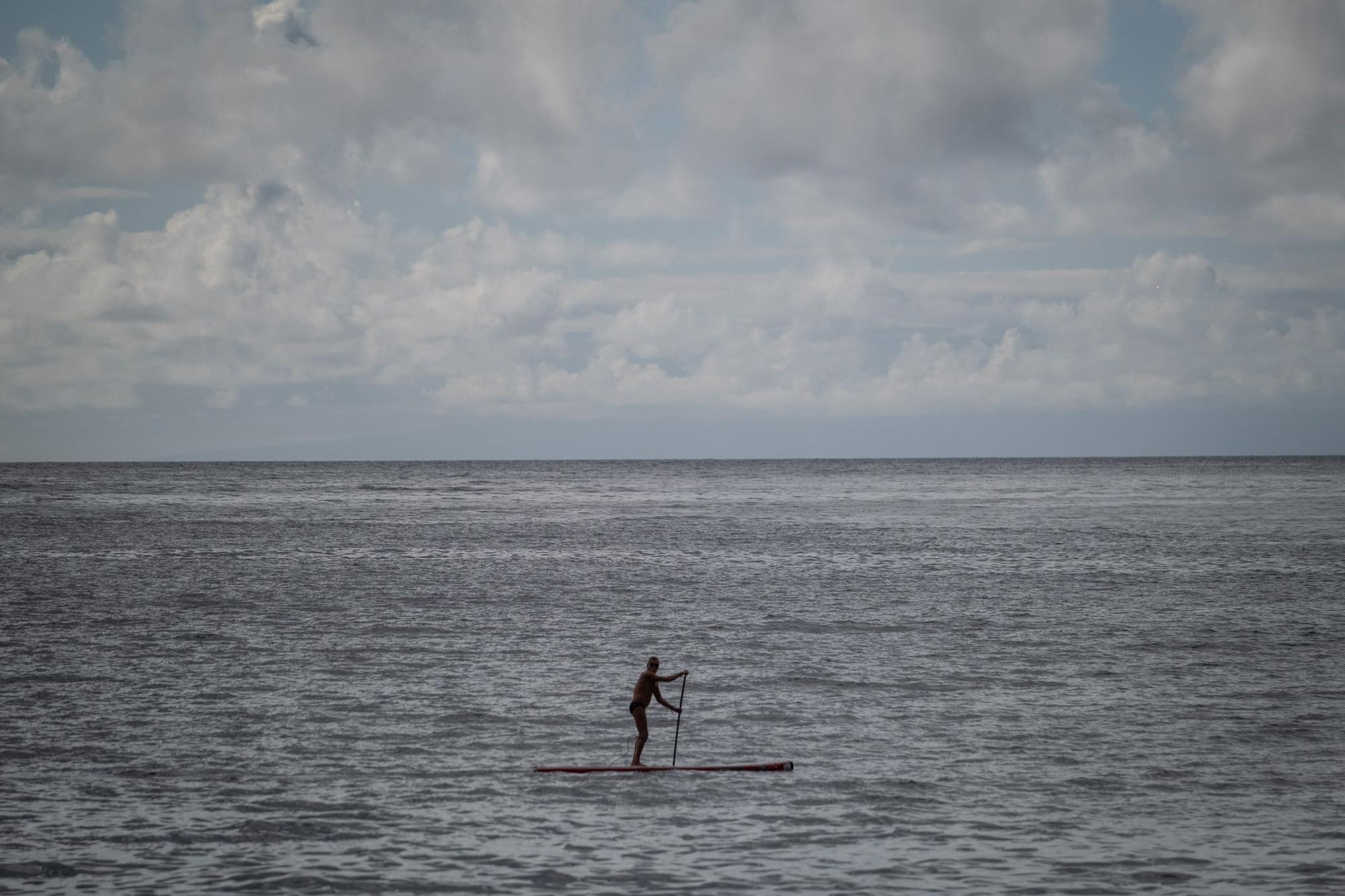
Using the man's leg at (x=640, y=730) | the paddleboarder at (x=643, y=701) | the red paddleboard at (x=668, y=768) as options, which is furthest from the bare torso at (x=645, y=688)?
the red paddleboard at (x=668, y=768)

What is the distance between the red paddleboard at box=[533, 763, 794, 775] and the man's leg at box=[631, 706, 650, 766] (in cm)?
23

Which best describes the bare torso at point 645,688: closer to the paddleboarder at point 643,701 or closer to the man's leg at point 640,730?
the paddleboarder at point 643,701

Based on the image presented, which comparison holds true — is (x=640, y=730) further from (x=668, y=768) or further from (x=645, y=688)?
(x=668, y=768)

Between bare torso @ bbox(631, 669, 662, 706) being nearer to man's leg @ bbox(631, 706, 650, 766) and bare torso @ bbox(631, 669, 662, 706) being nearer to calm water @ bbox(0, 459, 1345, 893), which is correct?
man's leg @ bbox(631, 706, 650, 766)

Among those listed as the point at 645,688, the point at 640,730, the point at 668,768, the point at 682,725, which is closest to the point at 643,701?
the point at 645,688

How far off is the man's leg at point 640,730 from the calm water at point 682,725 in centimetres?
49

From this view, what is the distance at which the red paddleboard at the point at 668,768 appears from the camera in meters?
18.9

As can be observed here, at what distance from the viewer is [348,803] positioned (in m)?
17.4

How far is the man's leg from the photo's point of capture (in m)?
19.7

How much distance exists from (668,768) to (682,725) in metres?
3.14

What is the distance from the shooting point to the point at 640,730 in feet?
65.8

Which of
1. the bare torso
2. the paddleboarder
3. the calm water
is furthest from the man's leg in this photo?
the calm water

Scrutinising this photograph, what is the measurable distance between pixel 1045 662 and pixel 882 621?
7.95 m

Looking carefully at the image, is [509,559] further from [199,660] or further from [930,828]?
[930,828]
